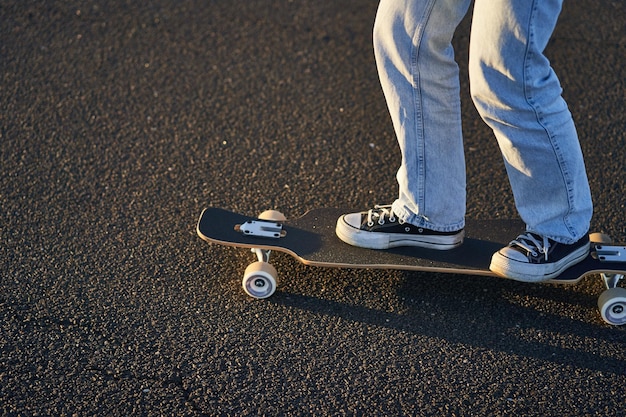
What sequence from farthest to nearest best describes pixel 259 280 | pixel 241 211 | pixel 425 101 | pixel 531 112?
pixel 241 211 → pixel 259 280 → pixel 425 101 → pixel 531 112

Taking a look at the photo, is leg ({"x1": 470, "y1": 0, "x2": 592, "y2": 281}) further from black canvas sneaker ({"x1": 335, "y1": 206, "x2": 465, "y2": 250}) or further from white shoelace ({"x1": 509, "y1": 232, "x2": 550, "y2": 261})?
black canvas sneaker ({"x1": 335, "y1": 206, "x2": 465, "y2": 250})

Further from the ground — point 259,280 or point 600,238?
point 259,280

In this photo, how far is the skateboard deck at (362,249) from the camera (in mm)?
3121

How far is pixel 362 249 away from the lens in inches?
128

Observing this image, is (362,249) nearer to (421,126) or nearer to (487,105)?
(421,126)

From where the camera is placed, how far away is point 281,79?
185 inches

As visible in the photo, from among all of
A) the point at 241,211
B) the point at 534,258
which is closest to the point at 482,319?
the point at 534,258

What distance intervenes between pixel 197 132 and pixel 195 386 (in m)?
1.83

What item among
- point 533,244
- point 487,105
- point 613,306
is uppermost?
point 487,105

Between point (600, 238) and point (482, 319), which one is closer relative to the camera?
point (482, 319)

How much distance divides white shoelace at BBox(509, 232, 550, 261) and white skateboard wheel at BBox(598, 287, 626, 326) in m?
0.30

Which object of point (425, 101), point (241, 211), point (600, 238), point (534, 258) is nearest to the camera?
point (425, 101)

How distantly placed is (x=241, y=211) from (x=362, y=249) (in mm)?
750

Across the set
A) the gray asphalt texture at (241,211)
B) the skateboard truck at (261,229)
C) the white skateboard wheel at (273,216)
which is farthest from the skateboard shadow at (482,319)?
the white skateboard wheel at (273,216)
